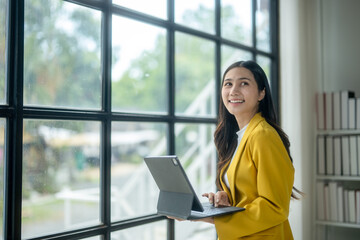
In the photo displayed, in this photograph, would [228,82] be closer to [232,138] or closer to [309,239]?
[232,138]

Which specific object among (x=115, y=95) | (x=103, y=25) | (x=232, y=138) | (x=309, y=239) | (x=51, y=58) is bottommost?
(x=309, y=239)

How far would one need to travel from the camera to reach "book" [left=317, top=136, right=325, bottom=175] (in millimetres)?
3059

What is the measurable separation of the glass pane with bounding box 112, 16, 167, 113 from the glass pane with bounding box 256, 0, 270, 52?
109 centimetres

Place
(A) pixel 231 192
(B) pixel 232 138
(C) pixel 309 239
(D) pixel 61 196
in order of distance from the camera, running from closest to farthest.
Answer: (A) pixel 231 192, (B) pixel 232 138, (D) pixel 61 196, (C) pixel 309 239

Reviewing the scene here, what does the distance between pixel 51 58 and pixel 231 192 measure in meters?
1.10

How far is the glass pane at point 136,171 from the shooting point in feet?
7.84

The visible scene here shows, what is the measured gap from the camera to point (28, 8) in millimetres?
1730

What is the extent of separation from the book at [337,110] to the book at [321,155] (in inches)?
5.6

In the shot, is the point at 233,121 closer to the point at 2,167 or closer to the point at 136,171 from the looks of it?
the point at 2,167

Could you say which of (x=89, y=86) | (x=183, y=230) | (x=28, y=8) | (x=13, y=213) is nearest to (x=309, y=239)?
(x=183, y=230)

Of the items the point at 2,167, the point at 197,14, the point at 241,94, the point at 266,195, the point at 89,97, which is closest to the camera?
the point at 266,195

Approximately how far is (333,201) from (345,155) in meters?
0.35

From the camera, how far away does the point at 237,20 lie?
10.1 ft

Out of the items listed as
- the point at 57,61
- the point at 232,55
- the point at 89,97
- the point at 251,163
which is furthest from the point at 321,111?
the point at 57,61
